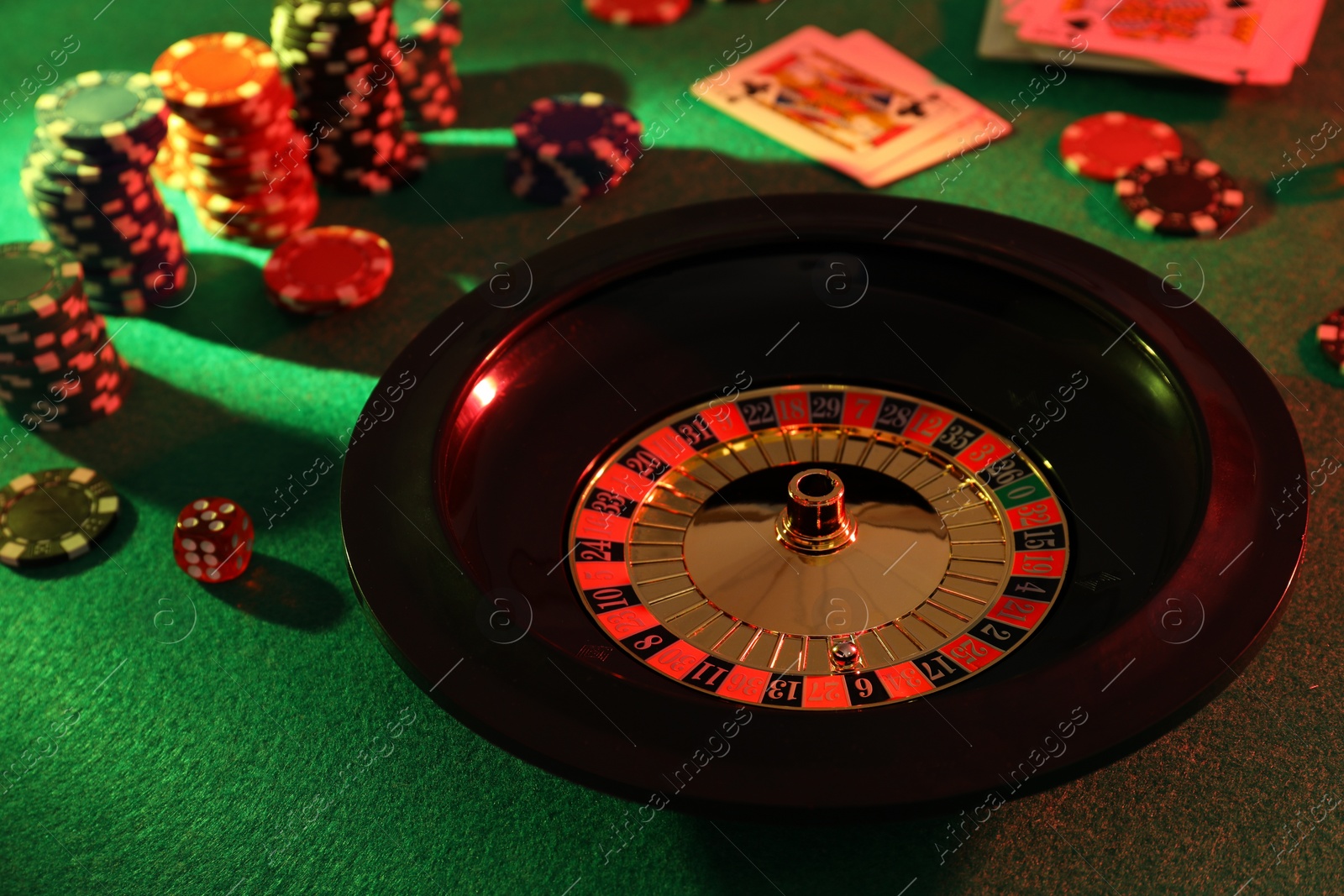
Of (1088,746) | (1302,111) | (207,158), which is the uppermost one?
(1088,746)

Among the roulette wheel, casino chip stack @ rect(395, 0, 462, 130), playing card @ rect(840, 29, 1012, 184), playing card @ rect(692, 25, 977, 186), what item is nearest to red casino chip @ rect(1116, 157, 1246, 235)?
playing card @ rect(840, 29, 1012, 184)

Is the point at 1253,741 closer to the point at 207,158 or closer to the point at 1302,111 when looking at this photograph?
the point at 1302,111

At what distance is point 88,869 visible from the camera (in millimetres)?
2439

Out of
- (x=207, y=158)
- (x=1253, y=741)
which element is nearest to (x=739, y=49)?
(x=207, y=158)

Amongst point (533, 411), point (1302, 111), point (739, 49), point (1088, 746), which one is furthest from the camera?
point (739, 49)

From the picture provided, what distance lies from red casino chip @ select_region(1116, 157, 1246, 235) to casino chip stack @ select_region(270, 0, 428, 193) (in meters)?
1.97

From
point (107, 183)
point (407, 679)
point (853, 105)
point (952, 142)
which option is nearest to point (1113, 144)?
point (952, 142)

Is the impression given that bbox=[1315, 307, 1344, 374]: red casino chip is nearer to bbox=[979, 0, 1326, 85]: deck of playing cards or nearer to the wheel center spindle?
bbox=[979, 0, 1326, 85]: deck of playing cards

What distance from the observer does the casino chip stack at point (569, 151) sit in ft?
12.7

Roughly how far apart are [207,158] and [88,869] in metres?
1.98

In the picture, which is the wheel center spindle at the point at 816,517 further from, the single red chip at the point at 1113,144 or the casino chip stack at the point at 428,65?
the casino chip stack at the point at 428,65

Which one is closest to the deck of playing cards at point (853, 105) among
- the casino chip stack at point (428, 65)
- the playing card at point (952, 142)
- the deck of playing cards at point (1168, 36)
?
the playing card at point (952, 142)

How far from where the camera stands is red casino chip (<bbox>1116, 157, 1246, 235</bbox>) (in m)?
3.67

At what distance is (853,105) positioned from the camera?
412cm
